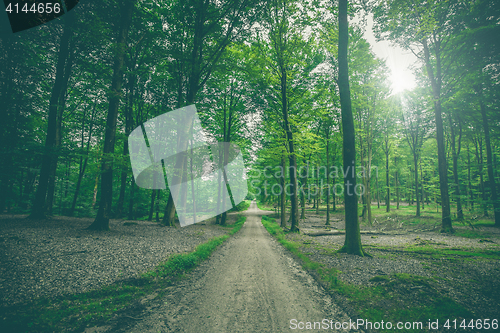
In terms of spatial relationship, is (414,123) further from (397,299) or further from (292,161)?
(397,299)

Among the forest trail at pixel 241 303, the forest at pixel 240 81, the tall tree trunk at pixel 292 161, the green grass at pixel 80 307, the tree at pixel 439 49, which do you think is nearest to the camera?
the green grass at pixel 80 307

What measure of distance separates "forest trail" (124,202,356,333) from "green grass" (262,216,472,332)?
1.61ft

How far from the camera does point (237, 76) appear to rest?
18.8m

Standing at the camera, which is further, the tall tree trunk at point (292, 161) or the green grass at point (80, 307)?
the tall tree trunk at point (292, 161)

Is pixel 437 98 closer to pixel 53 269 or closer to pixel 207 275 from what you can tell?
pixel 207 275

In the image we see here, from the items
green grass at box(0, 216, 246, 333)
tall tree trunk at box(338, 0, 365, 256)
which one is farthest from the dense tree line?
green grass at box(0, 216, 246, 333)

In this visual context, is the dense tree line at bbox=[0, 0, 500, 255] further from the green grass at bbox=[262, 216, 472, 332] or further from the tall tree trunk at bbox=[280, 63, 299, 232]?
the green grass at bbox=[262, 216, 472, 332]

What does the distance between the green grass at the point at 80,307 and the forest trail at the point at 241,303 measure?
28.0 inches

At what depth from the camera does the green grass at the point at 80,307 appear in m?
3.25

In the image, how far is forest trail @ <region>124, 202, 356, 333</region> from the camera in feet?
11.4

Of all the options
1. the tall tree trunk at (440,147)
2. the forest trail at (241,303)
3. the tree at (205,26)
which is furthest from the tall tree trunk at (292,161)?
the tall tree trunk at (440,147)

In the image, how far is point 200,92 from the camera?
18.6 m

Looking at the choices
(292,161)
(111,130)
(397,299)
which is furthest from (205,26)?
(397,299)

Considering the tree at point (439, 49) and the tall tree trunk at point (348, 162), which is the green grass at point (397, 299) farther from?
the tree at point (439, 49)
